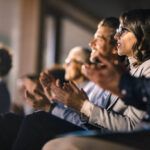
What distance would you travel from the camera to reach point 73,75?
258 centimetres

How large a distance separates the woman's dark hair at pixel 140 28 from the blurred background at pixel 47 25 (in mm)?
4524

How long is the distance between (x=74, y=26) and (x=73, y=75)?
6801mm

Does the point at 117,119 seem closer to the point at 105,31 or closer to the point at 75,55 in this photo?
the point at 105,31

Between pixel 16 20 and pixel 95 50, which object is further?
pixel 16 20

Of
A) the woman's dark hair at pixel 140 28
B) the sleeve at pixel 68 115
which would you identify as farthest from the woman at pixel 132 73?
the sleeve at pixel 68 115

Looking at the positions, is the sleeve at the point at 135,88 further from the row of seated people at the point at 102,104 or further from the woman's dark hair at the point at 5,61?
the woman's dark hair at the point at 5,61

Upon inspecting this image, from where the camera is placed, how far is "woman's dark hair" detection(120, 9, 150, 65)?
1.35 meters

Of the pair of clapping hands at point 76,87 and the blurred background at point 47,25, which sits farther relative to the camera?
the blurred background at point 47,25

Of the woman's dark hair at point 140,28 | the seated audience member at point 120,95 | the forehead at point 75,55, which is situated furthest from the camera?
the forehead at point 75,55

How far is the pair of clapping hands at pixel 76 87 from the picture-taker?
0.98 meters

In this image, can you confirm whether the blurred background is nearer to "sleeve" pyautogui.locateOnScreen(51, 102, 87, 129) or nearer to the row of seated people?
"sleeve" pyautogui.locateOnScreen(51, 102, 87, 129)

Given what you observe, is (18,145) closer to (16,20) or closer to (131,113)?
(131,113)

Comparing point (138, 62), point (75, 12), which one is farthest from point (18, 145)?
point (75, 12)

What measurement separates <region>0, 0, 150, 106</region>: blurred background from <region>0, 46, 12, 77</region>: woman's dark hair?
2924 millimetres
